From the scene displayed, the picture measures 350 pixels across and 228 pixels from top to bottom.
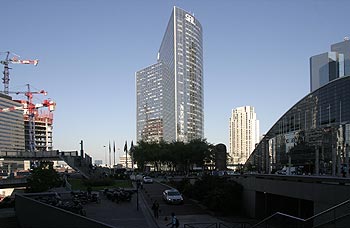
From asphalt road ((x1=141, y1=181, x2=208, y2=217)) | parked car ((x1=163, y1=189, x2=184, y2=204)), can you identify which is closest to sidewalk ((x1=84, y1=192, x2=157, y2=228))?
asphalt road ((x1=141, y1=181, x2=208, y2=217))

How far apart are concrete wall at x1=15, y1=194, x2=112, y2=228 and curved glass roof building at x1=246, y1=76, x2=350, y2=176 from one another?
5879cm

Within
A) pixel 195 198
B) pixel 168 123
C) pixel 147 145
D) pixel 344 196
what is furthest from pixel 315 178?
pixel 168 123

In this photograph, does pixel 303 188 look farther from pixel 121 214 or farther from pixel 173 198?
pixel 173 198

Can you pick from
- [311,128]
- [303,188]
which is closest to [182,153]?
[311,128]

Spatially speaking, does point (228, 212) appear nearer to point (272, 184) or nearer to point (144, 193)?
point (272, 184)

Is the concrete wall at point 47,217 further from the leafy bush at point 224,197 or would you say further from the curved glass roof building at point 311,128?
the curved glass roof building at point 311,128

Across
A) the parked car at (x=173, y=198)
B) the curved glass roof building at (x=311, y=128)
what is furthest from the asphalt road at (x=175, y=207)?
the curved glass roof building at (x=311, y=128)

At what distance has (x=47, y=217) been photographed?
65.5 feet

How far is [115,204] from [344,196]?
25.5 metres

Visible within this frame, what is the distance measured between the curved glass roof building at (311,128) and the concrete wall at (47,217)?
58787mm

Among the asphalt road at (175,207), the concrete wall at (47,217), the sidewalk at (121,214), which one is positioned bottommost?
the asphalt road at (175,207)

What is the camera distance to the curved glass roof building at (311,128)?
85625mm

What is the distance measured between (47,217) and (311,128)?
90.0 m

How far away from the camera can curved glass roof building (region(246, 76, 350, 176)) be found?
85625mm
